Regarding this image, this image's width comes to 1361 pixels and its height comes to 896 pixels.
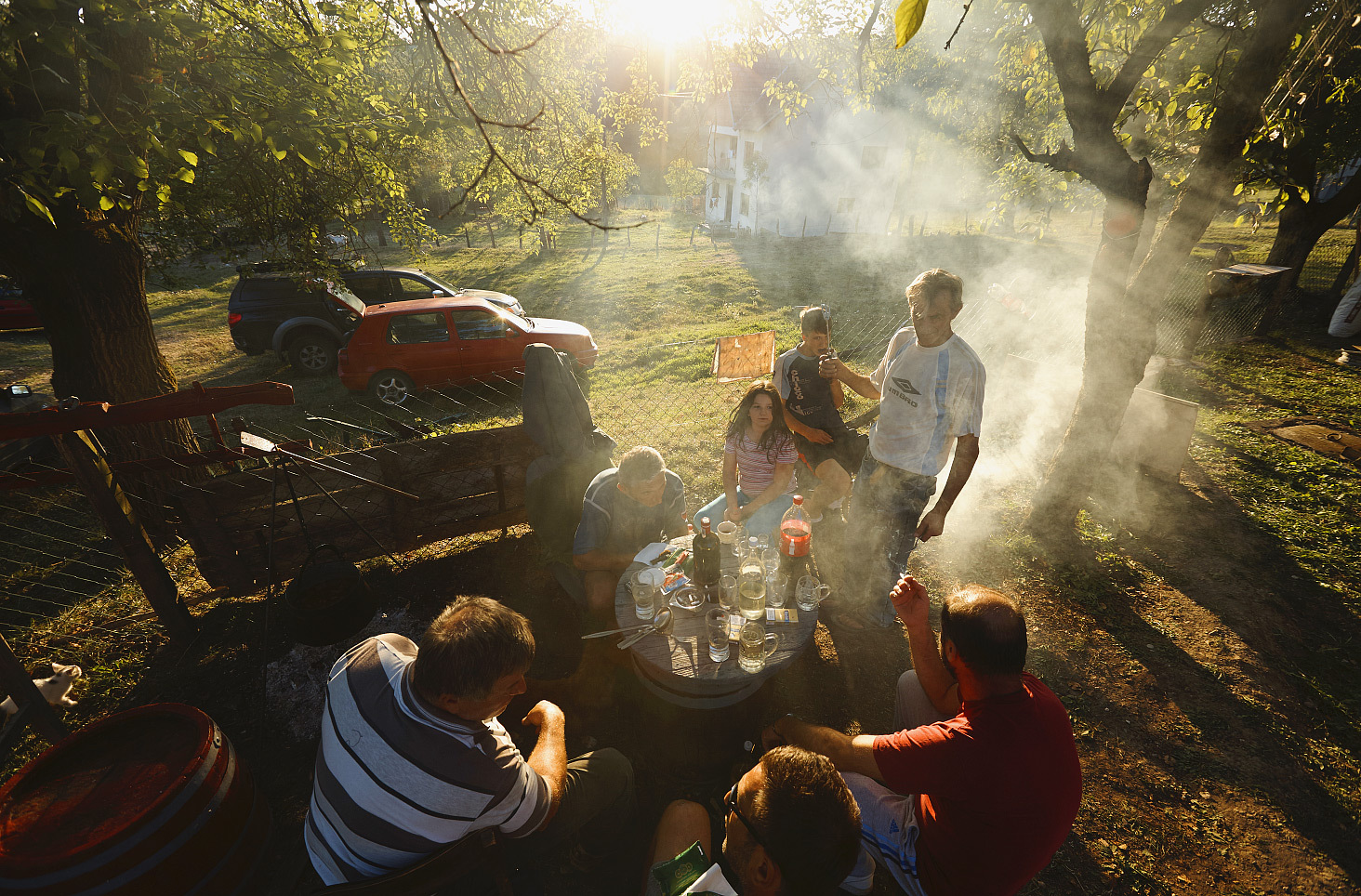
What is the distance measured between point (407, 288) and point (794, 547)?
12.3m

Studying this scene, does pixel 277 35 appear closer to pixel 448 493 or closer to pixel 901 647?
pixel 448 493

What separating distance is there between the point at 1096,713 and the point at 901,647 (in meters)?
1.30

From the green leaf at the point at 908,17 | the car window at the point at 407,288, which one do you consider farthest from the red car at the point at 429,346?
the green leaf at the point at 908,17

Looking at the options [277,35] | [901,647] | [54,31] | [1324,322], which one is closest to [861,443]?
[901,647]

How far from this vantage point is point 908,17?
3.77 ft

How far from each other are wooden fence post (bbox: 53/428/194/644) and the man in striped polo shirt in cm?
299

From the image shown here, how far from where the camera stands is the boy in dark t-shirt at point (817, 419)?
473 centimetres

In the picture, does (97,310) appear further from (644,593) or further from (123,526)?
(644,593)

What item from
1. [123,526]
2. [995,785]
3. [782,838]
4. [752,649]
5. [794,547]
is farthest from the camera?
[123,526]

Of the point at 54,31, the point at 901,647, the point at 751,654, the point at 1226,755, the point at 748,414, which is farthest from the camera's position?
the point at 748,414

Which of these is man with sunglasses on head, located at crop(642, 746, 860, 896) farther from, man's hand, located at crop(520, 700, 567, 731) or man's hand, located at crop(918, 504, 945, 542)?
man's hand, located at crop(918, 504, 945, 542)

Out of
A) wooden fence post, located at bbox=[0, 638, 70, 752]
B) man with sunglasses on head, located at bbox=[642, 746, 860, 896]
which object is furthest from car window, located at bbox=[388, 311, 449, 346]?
man with sunglasses on head, located at bbox=[642, 746, 860, 896]

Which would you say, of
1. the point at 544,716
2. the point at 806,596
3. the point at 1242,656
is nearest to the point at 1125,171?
the point at 1242,656

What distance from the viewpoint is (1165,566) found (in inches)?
190
